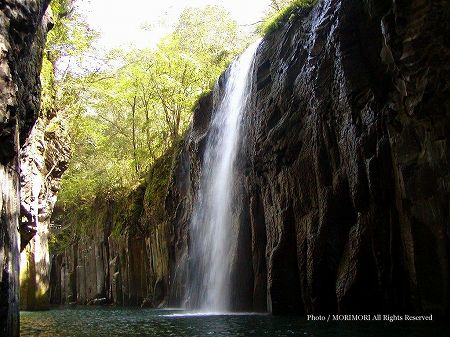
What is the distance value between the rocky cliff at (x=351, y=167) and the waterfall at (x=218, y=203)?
1336mm

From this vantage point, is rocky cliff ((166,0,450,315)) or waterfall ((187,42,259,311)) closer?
rocky cliff ((166,0,450,315))

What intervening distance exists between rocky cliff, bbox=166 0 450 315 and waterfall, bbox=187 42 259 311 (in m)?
1.34

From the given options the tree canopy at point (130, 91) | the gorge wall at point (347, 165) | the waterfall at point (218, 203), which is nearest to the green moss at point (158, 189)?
the tree canopy at point (130, 91)

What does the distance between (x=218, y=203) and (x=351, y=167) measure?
25.4 feet

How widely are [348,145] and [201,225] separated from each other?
9395mm

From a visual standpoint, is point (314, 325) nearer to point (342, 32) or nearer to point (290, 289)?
point (290, 289)

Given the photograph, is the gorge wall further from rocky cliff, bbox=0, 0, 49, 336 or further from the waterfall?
rocky cliff, bbox=0, 0, 49, 336

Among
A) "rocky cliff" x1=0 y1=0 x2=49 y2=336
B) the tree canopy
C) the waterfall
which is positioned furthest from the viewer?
the tree canopy

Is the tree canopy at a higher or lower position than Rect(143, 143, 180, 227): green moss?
higher

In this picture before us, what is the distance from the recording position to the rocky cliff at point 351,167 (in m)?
8.95

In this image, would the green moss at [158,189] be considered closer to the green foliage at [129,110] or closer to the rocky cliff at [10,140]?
the green foliage at [129,110]

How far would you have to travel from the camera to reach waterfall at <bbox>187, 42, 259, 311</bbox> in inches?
637

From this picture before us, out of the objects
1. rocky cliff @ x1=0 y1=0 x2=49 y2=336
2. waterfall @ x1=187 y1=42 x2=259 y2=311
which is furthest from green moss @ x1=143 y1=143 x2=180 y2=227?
rocky cliff @ x1=0 y1=0 x2=49 y2=336

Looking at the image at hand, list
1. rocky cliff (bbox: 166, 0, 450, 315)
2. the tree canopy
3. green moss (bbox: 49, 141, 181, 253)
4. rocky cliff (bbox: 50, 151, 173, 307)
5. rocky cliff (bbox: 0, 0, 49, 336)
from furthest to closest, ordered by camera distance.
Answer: green moss (bbox: 49, 141, 181, 253) → rocky cliff (bbox: 50, 151, 173, 307) → the tree canopy → rocky cliff (bbox: 166, 0, 450, 315) → rocky cliff (bbox: 0, 0, 49, 336)
